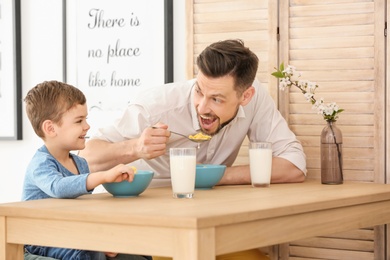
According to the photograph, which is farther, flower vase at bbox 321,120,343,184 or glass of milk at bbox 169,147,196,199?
flower vase at bbox 321,120,343,184

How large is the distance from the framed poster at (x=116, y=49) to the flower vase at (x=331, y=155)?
1024 mm

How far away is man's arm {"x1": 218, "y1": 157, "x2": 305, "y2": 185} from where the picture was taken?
313 cm

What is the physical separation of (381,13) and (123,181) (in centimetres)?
155

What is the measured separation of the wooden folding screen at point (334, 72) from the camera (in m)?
3.50

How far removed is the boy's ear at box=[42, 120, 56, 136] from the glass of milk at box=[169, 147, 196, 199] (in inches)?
19.0

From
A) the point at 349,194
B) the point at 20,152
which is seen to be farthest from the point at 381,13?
the point at 20,152

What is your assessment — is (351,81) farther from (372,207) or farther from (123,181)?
(123,181)

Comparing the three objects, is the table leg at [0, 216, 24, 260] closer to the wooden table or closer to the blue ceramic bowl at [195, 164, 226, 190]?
the wooden table

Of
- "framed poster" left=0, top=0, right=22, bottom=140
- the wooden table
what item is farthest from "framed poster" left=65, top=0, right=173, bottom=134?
the wooden table

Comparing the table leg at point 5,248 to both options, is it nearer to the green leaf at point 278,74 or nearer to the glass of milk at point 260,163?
the glass of milk at point 260,163

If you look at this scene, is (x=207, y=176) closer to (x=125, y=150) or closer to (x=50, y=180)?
(x=125, y=150)

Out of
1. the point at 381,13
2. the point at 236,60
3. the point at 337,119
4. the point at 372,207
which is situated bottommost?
the point at 372,207

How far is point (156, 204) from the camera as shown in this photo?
7.77ft

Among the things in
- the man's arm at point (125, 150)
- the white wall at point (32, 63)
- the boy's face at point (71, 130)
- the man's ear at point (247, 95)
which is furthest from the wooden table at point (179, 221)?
the white wall at point (32, 63)
